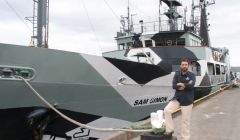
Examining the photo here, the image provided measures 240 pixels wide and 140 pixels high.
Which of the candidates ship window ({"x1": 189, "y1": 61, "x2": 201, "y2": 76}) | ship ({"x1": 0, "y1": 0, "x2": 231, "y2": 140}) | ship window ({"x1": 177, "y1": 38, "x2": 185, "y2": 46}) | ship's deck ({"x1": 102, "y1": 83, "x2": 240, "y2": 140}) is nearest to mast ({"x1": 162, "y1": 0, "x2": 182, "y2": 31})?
ship window ({"x1": 177, "y1": 38, "x2": 185, "y2": 46})

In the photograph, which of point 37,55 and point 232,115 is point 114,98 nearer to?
point 37,55

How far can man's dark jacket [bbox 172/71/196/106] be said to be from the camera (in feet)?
18.7

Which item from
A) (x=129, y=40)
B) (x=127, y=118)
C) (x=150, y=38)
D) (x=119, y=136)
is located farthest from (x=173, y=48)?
(x=119, y=136)

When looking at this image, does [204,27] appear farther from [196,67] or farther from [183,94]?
[183,94]

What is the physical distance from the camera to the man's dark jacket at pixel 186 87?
571 cm

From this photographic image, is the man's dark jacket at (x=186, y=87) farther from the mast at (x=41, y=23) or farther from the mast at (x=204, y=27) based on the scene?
the mast at (x=204, y=27)

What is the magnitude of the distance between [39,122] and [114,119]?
1979 mm

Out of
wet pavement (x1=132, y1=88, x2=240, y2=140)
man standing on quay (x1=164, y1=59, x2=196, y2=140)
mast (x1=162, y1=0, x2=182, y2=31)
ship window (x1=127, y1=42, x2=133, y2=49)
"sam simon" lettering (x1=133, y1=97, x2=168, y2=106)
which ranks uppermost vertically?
mast (x1=162, y1=0, x2=182, y2=31)

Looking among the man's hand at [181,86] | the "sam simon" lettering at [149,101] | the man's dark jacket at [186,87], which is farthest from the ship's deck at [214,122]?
the man's hand at [181,86]

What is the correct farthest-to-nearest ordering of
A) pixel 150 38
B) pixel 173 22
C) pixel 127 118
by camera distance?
pixel 173 22 < pixel 150 38 < pixel 127 118

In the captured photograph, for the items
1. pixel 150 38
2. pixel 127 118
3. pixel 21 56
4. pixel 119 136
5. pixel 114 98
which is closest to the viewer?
pixel 21 56

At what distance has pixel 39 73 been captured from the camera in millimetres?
5984

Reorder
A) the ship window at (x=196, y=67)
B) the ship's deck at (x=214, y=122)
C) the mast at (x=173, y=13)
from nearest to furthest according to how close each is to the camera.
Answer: the ship's deck at (x=214, y=122) → the ship window at (x=196, y=67) → the mast at (x=173, y=13)

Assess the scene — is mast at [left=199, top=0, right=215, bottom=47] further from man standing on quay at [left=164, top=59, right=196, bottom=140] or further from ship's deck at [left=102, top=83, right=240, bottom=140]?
man standing on quay at [left=164, top=59, right=196, bottom=140]
